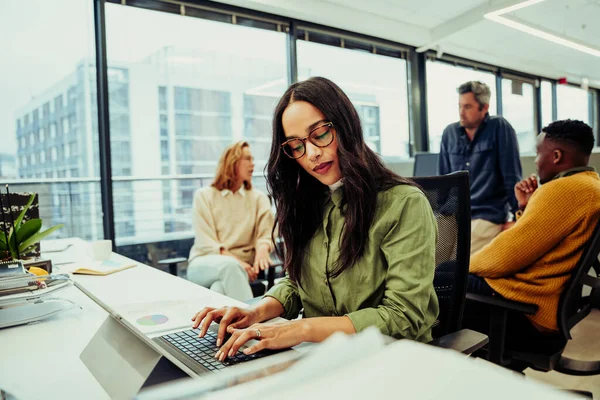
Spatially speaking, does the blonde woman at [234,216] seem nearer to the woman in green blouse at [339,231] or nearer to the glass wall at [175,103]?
the glass wall at [175,103]

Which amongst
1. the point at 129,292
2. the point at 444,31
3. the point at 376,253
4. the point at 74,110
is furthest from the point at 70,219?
the point at 444,31

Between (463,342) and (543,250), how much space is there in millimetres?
714

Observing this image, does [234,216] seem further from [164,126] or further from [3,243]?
[164,126]

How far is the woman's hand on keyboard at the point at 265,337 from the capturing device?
759 mm

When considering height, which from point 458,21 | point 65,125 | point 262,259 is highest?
point 458,21

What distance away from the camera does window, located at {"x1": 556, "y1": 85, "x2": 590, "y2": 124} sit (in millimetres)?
7672

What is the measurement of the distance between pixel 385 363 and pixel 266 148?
424cm

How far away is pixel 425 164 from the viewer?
3709 mm

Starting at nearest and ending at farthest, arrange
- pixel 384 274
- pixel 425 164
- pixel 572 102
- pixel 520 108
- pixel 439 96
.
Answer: pixel 384 274 → pixel 425 164 → pixel 439 96 → pixel 520 108 → pixel 572 102

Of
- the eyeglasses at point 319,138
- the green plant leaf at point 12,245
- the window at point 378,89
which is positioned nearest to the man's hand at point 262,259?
the green plant leaf at point 12,245

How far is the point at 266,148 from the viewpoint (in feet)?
14.7

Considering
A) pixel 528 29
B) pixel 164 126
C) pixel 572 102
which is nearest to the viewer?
pixel 164 126

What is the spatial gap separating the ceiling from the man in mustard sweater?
283 centimetres

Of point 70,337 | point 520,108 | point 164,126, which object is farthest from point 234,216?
point 520,108
